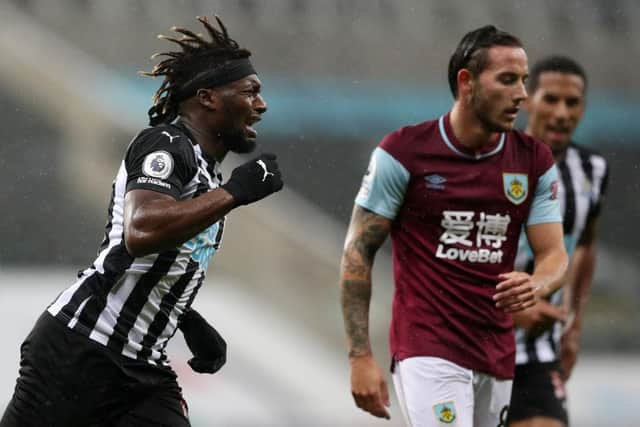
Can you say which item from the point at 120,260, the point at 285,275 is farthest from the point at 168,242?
the point at 285,275

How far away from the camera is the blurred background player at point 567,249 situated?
5340 mm

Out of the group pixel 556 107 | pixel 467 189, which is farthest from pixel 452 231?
pixel 556 107

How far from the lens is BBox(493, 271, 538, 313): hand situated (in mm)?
3992

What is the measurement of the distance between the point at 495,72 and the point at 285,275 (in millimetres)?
7524

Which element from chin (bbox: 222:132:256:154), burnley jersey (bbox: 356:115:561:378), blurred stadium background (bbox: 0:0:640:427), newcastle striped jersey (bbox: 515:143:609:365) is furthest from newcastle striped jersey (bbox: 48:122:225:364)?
blurred stadium background (bbox: 0:0:640:427)

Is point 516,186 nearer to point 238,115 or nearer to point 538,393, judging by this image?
point 238,115

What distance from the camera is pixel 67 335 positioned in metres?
3.72

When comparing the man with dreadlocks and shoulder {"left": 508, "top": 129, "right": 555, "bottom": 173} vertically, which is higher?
shoulder {"left": 508, "top": 129, "right": 555, "bottom": 173}

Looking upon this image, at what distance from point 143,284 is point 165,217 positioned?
15.1 inches

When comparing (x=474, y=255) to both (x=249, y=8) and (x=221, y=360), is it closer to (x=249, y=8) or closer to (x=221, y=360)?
(x=221, y=360)

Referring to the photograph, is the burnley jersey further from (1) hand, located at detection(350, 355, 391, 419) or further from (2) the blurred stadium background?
(2) the blurred stadium background

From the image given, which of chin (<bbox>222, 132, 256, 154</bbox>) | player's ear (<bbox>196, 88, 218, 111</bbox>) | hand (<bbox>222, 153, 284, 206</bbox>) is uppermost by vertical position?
player's ear (<bbox>196, 88, 218, 111</bbox>)

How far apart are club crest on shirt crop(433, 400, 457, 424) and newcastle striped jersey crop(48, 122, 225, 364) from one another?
1.03 meters

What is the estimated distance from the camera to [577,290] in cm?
614
